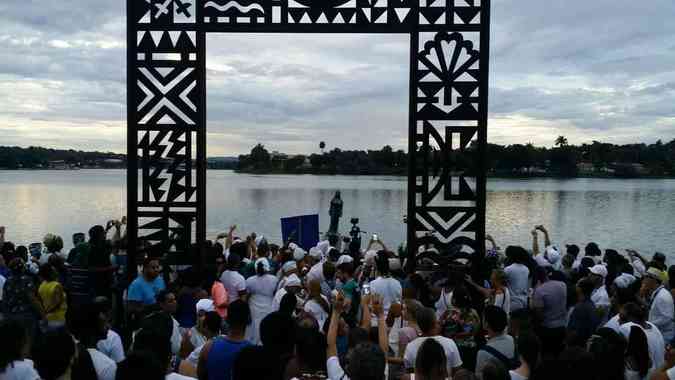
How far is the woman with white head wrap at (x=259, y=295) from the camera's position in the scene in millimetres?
7012

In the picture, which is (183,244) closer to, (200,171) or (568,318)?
(200,171)

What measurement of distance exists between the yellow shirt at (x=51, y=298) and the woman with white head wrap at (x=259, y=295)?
6.90 feet

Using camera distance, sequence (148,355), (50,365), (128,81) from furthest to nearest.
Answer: (128,81) → (50,365) → (148,355)

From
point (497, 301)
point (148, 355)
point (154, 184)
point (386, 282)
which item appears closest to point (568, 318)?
point (497, 301)

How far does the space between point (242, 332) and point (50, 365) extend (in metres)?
1.26

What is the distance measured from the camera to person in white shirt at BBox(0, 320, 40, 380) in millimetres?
3750

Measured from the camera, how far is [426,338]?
14.9 ft

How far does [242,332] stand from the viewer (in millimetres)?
4301

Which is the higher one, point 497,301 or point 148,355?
point 148,355

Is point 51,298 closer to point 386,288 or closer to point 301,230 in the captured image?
point 386,288

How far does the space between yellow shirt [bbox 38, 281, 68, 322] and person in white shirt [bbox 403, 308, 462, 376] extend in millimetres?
4223

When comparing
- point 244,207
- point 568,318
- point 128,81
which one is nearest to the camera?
point 568,318

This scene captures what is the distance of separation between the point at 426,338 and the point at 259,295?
9.81 ft

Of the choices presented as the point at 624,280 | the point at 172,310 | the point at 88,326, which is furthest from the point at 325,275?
the point at 624,280
